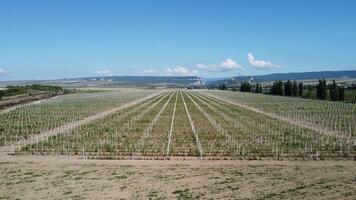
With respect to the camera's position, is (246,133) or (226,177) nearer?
(226,177)

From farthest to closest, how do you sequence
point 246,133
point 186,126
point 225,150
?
point 186,126
point 246,133
point 225,150

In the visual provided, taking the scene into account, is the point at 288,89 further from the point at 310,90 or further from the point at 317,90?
the point at 317,90

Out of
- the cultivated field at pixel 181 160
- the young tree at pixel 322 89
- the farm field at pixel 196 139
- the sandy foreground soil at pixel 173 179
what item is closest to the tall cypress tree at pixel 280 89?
the young tree at pixel 322 89

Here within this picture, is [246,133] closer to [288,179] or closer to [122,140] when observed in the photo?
[122,140]

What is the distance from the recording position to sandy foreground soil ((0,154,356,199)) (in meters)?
15.3

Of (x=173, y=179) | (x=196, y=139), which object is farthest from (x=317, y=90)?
(x=173, y=179)

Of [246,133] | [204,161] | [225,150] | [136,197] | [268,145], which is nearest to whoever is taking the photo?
[136,197]

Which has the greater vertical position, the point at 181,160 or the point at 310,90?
the point at 310,90

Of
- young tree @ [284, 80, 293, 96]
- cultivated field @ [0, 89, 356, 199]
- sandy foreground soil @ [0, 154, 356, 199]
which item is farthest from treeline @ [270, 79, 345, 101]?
sandy foreground soil @ [0, 154, 356, 199]

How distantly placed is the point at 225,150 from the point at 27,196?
11.5 m

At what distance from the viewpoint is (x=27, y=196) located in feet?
49.3

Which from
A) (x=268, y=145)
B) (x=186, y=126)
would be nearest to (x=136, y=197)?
(x=268, y=145)

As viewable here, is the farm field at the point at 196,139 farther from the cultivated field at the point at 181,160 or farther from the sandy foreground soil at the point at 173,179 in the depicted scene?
the sandy foreground soil at the point at 173,179

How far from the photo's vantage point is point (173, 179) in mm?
17578
